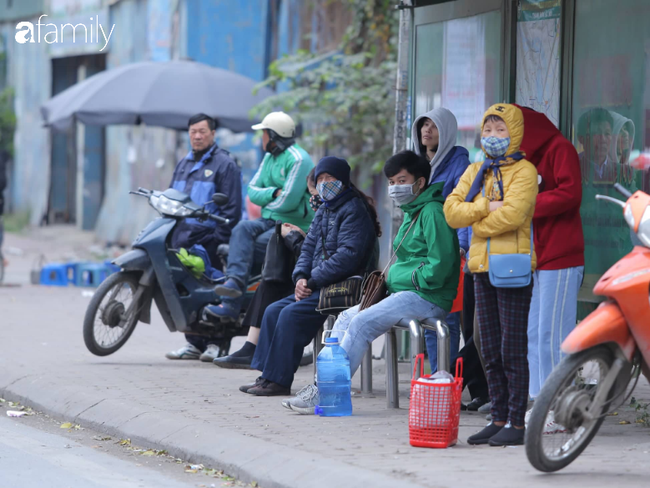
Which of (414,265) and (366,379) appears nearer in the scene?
(414,265)

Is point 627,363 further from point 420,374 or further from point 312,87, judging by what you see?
point 312,87

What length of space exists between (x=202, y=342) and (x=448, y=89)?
2.89 metres

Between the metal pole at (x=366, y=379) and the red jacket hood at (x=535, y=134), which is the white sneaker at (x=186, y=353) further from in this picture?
the red jacket hood at (x=535, y=134)

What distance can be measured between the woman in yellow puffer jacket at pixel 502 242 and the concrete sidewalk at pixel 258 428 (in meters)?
0.23

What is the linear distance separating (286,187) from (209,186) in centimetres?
95

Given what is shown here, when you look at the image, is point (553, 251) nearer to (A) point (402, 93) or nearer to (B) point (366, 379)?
(B) point (366, 379)

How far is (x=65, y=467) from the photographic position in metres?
5.64

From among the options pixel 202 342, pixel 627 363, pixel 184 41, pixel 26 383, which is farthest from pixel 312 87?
pixel 627 363

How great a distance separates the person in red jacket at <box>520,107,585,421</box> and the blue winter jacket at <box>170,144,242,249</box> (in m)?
3.63

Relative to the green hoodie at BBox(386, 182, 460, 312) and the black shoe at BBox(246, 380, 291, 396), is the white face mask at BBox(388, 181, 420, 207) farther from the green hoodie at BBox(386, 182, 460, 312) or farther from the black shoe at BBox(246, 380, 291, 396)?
the black shoe at BBox(246, 380, 291, 396)

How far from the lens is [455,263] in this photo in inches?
249

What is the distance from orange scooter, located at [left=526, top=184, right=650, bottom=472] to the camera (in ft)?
15.8

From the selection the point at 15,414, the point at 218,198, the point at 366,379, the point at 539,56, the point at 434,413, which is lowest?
the point at 15,414

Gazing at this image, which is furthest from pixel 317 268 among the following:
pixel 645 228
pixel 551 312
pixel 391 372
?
pixel 645 228
